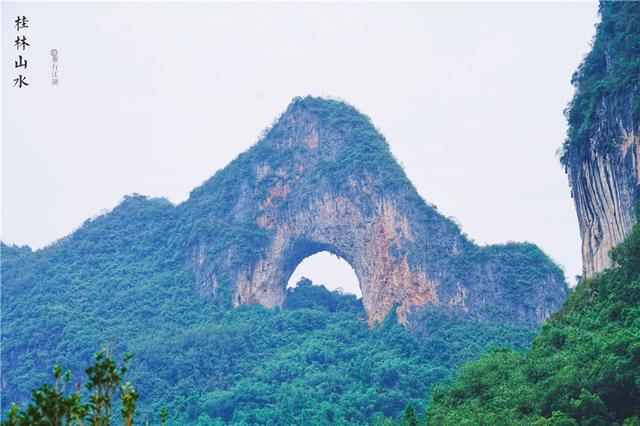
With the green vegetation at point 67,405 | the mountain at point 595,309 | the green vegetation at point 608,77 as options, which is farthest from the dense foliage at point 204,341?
the green vegetation at point 67,405

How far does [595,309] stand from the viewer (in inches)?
771

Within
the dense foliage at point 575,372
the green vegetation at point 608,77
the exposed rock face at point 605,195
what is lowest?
the dense foliage at point 575,372

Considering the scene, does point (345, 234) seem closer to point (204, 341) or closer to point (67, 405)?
point (204, 341)

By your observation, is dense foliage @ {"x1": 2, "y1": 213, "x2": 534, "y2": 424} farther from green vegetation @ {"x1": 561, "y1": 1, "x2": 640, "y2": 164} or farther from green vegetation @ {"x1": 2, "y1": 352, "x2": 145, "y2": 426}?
green vegetation @ {"x1": 2, "y1": 352, "x2": 145, "y2": 426}

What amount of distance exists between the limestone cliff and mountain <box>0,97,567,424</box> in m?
9.51

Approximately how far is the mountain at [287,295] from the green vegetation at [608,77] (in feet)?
35.2

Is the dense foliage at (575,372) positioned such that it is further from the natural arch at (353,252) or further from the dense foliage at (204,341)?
the natural arch at (353,252)

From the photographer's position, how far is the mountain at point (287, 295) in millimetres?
31688

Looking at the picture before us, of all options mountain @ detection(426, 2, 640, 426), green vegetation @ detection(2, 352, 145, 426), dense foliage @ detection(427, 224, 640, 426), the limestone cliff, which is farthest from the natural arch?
green vegetation @ detection(2, 352, 145, 426)

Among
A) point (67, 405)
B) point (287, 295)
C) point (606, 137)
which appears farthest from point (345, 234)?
point (67, 405)

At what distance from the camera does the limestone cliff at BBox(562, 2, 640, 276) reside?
795 inches

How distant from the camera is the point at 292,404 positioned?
1138 inches

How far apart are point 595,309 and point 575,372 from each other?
3.50 metres

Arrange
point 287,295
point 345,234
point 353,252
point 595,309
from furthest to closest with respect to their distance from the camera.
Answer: point 287,295
point 345,234
point 353,252
point 595,309
